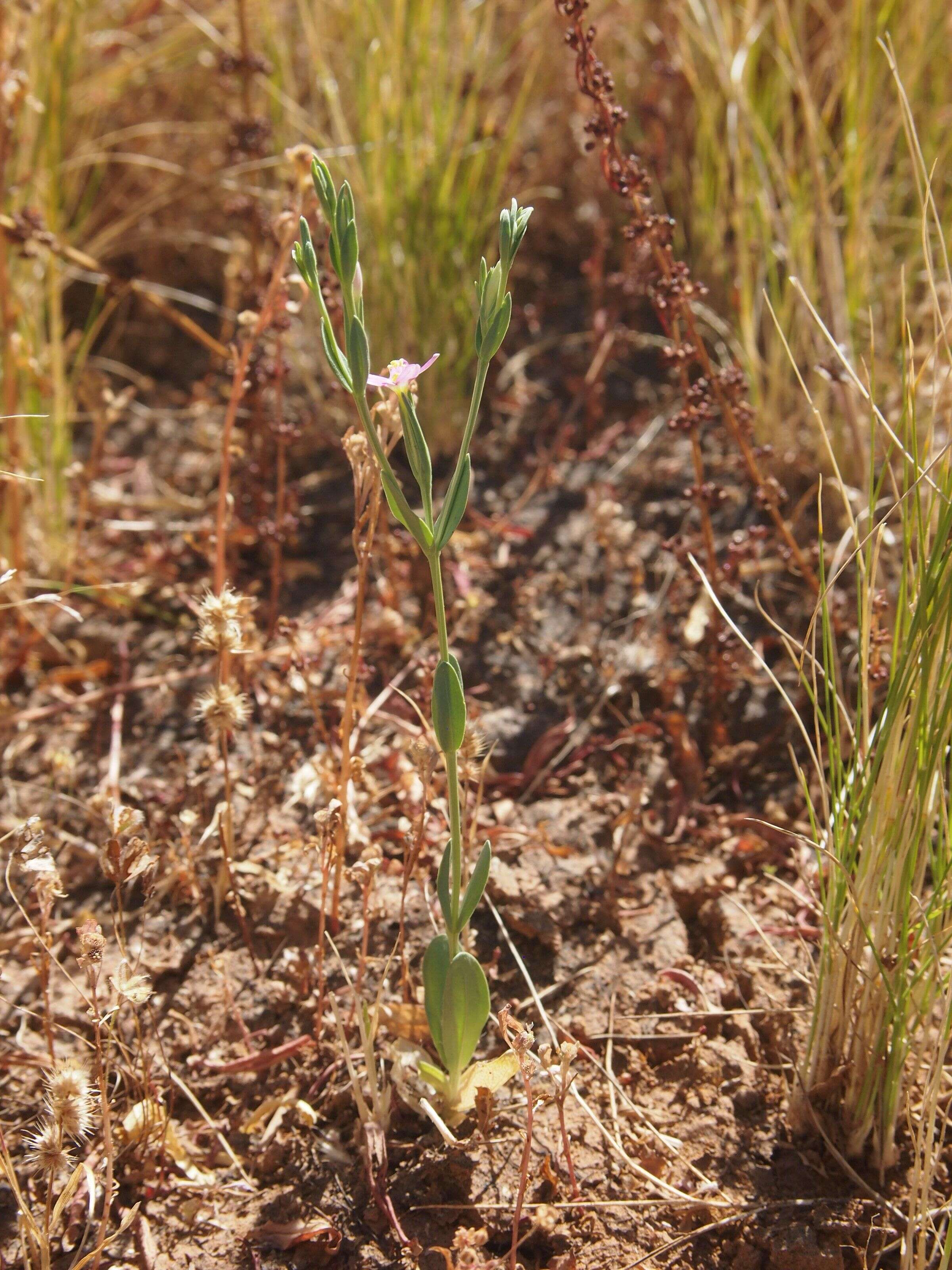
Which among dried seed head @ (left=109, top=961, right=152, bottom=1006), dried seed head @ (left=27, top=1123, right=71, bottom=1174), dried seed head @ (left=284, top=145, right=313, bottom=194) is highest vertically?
dried seed head @ (left=284, top=145, right=313, bottom=194)

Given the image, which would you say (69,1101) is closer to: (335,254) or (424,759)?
(424,759)

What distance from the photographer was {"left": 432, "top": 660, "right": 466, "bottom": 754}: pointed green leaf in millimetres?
1059

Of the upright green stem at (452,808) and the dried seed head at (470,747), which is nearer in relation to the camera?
the upright green stem at (452,808)

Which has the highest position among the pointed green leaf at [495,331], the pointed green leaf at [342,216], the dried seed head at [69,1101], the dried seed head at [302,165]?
the dried seed head at [302,165]

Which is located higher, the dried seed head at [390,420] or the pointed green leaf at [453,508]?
the dried seed head at [390,420]

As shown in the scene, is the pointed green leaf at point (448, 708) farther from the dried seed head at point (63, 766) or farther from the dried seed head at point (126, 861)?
the dried seed head at point (63, 766)

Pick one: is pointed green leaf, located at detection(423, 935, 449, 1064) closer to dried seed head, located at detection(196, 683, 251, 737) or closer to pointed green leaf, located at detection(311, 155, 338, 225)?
dried seed head, located at detection(196, 683, 251, 737)

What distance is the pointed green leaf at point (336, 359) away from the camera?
100 centimetres

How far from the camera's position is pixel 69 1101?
1.06 m

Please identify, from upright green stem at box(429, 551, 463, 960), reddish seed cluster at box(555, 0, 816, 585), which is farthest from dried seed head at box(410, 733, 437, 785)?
reddish seed cluster at box(555, 0, 816, 585)

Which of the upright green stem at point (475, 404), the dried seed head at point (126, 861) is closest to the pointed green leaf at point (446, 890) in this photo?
the dried seed head at point (126, 861)

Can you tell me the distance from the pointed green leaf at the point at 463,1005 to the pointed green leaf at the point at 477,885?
0.05m

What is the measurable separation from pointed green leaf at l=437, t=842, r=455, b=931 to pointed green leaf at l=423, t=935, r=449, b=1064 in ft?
0.10

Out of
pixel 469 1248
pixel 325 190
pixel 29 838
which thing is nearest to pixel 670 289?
pixel 325 190
